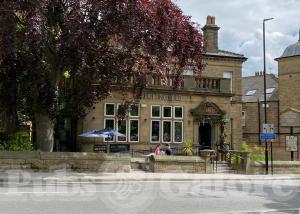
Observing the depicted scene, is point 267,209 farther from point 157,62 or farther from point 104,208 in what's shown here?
point 157,62

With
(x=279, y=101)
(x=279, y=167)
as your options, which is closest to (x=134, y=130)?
(x=279, y=167)

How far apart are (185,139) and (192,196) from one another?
16.7 metres

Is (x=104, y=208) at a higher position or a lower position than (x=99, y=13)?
lower

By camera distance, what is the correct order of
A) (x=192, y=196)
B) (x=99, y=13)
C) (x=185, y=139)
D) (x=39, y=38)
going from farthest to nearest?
Result: (x=185, y=139), (x=99, y=13), (x=39, y=38), (x=192, y=196)

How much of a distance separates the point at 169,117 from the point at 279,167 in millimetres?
7215

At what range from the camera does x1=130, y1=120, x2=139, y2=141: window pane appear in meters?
30.2

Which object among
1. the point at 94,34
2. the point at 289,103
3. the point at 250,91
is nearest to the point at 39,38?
the point at 94,34

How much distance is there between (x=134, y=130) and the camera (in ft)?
99.2

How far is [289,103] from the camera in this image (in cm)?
5356

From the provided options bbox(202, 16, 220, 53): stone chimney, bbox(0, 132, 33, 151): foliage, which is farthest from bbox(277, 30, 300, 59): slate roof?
bbox(0, 132, 33, 151): foliage

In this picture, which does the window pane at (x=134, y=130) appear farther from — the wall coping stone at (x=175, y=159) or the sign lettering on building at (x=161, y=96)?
the wall coping stone at (x=175, y=159)

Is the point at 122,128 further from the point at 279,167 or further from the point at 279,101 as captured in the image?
the point at 279,101

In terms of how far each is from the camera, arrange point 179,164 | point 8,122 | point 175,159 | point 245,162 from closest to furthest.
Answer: point 175,159
point 179,164
point 8,122
point 245,162

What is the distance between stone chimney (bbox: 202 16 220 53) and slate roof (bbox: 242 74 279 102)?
18.4 meters
